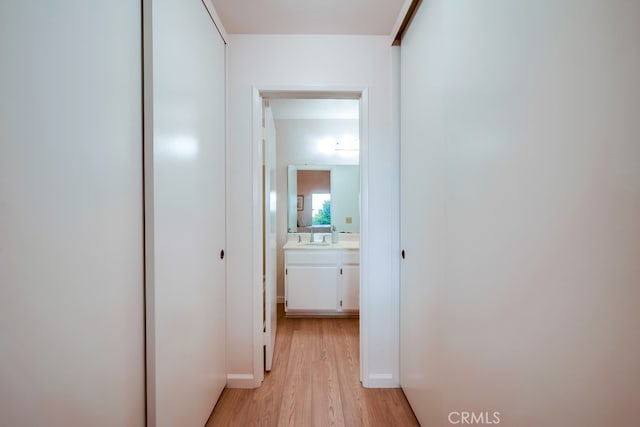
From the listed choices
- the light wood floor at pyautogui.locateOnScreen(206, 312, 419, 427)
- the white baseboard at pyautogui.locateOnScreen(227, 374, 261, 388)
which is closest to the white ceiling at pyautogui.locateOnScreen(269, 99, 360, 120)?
the light wood floor at pyautogui.locateOnScreen(206, 312, 419, 427)

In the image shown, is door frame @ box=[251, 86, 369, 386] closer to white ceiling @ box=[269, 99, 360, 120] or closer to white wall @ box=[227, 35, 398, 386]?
white wall @ box=[227, 35, 398, 386]

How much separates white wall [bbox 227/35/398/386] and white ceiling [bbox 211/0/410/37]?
0.06 metres

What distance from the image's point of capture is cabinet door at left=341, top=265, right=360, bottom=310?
3164 mm

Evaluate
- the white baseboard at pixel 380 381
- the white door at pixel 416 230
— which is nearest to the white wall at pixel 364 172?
the white baseboard at pixel 380 381

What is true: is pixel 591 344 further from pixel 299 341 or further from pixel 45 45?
pixel 299 341

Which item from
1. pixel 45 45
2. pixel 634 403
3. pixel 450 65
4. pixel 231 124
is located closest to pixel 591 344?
pixel 634 403

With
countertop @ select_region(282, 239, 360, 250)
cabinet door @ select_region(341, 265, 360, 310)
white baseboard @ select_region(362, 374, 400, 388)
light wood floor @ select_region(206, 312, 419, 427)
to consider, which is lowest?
light wood floor @ select_region(206, 312, 419, 427)

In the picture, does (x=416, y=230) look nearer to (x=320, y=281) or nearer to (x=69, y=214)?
(x=69, y=214)

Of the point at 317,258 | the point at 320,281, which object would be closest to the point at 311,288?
the point at 320,281

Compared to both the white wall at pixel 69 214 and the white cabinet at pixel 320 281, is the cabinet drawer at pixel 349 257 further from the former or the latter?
the white wall at pixel 69 214

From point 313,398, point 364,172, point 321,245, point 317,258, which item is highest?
point 364,172

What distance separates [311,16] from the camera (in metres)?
1.81

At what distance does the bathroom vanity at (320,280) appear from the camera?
3.16 metres

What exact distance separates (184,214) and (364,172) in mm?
1212
